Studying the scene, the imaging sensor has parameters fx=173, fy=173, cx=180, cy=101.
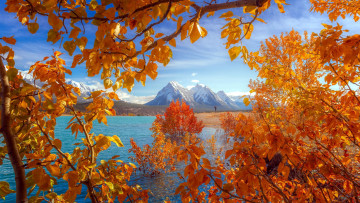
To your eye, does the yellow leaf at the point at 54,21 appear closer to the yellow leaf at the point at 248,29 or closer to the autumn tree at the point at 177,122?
the yellow leaf at the point at 248,29

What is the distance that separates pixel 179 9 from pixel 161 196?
9011mm

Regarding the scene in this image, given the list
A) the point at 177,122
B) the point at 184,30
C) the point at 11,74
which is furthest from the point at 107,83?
the point at 177,122

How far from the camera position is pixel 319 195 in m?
1.99

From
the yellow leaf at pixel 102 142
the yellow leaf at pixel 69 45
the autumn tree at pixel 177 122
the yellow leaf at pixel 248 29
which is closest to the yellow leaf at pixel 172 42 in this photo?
the yellow leaf at pixel 248 29

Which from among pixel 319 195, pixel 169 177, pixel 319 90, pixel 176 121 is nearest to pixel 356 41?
pixel 319 90

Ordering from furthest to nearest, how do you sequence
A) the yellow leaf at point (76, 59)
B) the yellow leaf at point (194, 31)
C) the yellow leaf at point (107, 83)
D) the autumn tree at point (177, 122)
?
the autumn tree at point (177, 122) → the yellow leaf at point (107, 83) → the yellow leaf at point (76, 59) → the yellow leaf at point (194, 31)

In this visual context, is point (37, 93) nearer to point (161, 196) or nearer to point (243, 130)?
point (243, 130)

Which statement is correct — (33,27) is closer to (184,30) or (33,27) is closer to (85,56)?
(85,56)

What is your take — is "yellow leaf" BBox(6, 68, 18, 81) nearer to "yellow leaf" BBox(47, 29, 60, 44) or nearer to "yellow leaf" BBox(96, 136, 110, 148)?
"yellow leaf" BBox(47, 29, 60, 44)

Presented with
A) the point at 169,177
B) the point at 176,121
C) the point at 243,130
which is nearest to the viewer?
the point at 243,130

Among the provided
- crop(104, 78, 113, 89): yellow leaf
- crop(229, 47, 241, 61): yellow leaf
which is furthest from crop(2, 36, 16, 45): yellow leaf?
crop(229, 47, 241, 61): yellow leaf

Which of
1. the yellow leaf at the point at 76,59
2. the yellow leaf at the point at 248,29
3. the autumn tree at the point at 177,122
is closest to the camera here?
the yellow leaf at the point at 76,59

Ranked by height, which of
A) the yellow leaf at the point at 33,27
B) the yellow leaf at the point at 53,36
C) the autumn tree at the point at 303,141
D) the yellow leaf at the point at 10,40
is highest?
the yellow leaf at the point at 33,27

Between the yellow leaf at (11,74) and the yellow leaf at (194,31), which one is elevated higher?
the yellow leaf at (194,31)
